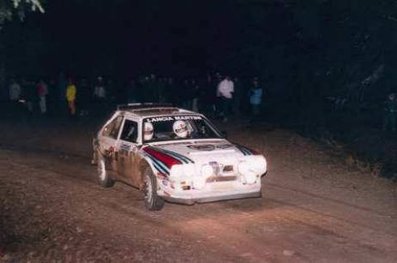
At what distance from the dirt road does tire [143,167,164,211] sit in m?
0.13

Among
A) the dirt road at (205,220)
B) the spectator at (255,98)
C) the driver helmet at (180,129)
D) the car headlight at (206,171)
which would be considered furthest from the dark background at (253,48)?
the car headlight at (206,171)

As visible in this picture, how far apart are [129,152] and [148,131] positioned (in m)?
0.51

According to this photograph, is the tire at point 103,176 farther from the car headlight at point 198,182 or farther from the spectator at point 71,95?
the spectator at point 71,95

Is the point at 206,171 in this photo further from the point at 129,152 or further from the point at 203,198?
the point at 129,152

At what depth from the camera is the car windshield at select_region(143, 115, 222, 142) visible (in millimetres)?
11391

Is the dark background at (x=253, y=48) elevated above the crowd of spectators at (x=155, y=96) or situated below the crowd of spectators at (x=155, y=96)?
above

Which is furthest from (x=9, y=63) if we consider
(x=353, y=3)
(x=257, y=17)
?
(x=353, y=3)

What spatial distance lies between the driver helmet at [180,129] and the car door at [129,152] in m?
0.72

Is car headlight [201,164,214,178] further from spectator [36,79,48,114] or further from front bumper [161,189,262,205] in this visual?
spectator [36,79,48,114]

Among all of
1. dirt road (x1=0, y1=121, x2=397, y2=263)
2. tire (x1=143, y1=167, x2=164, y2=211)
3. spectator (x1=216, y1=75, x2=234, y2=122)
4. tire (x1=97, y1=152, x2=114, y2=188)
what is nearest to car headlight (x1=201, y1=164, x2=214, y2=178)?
dirt road (x1=0, y1=121, x2=397, y2=263)

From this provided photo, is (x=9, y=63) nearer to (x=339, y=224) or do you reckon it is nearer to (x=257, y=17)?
(x=257, y=17)

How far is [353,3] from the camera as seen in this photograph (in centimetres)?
2120

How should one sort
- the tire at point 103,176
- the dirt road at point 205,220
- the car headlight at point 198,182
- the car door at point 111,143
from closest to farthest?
the dirt road at point 205,220, the car headlight at point 198,182, the car door at point 111,143, the tire at point 103,176

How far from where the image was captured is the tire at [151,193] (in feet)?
34.7
